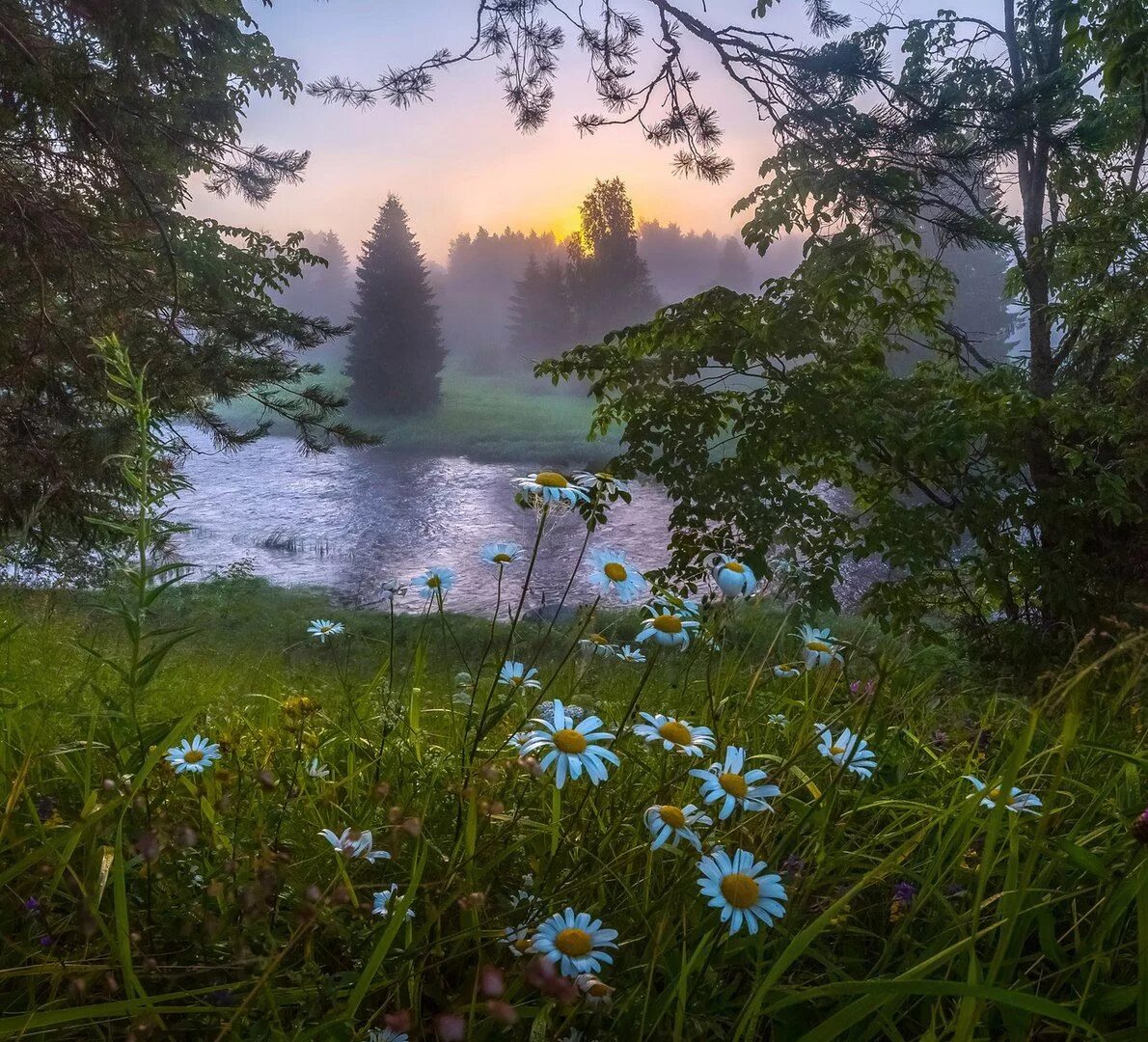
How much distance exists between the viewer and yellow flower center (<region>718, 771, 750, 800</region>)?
938 mm

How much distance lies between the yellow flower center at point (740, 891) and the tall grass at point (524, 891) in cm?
6

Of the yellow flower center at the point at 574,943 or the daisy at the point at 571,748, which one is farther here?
the daisy at the point at 571,748

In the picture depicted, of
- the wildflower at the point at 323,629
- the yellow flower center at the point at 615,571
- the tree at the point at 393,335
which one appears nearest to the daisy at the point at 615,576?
the yellow flower center at the point at 615,571

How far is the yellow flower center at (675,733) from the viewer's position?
1009mm

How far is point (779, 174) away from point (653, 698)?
3.39 m

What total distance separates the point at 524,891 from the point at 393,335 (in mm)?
37949

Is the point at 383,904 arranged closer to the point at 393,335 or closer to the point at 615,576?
the point at 615,576

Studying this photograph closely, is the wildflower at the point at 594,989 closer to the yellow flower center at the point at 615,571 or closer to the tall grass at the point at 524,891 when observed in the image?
the tall grass at the point at 524,891

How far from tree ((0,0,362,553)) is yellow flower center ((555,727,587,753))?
3.10 meters

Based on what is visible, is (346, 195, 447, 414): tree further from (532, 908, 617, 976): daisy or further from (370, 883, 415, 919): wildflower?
(532, 908, 617, 976): daisy

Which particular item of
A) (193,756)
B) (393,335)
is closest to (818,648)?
(193,756)

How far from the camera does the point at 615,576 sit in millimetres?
1152

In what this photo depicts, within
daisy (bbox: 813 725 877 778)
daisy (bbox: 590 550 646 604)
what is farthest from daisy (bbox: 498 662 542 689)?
daisy (bbox: 813 725 877 778)

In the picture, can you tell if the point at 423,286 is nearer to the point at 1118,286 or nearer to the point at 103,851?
the point at 1118,286
